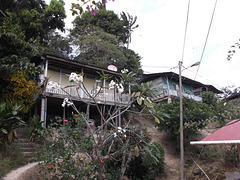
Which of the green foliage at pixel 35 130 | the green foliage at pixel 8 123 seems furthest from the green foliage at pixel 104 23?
the green foliage at pixel 8 123

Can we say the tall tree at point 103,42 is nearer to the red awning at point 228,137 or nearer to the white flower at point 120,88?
the white flower at point 120,88

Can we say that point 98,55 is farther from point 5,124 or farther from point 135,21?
point 5,124

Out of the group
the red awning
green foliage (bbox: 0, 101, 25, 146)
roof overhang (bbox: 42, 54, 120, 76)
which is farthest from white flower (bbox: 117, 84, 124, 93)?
roof overhang (bbox: 42, 54, 120, 76)

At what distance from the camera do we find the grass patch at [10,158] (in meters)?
6.28

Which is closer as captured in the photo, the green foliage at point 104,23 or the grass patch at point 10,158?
the grass patch at point 10,158

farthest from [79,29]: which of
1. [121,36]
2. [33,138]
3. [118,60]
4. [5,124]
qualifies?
[5,124]

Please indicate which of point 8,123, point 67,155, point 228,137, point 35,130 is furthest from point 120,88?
point 35,130

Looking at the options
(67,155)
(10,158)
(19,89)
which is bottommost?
(10,158)

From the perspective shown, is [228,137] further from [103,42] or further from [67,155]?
[103,42]

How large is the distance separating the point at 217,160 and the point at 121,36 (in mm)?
17950

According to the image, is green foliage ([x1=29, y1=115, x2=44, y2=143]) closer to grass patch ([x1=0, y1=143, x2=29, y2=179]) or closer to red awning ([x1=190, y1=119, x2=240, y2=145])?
grass patch ([x1=0, y1=143, x2=29, y2=179])

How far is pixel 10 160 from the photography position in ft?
22.6

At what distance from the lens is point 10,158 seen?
6965mm

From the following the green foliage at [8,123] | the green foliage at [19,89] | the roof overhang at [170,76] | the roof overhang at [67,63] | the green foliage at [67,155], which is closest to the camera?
the green foliage at [67,155]
